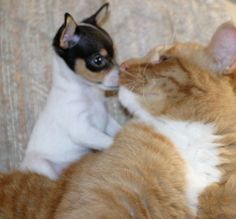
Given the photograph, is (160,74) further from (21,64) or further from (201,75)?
(21,64)

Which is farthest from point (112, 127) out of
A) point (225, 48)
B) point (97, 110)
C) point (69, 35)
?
point (225, 48)

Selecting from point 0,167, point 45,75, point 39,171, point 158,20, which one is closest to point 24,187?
point 39,171

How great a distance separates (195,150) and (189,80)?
7.6 inches

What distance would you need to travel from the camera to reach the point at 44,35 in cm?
187

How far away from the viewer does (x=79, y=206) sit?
126 cm

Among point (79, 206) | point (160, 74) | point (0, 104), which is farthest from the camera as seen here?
point (0, 104)

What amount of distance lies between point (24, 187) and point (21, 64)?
60cm

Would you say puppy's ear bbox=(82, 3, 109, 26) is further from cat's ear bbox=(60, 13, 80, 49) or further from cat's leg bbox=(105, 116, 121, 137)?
cat's leg bbox=(105, 116, 121, 137)

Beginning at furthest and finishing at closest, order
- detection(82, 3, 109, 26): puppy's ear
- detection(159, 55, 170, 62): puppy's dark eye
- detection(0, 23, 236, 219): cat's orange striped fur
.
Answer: detection(82, 3, 109, 26): puppy's ear
detection(159, 55, 170, 62): puppy's dark eye
detection(0, 23, 236, 219): cat's orange striped fur

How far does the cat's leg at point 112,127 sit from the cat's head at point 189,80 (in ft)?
1.33

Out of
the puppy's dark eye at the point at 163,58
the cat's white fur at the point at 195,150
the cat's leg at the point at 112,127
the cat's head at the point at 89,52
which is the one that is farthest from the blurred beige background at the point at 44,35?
the cat's white fur at the point at 195,150

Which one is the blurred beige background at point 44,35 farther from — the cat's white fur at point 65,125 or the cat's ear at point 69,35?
the cat's ear at point 69,35

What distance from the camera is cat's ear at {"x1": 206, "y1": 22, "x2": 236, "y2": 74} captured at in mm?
1271

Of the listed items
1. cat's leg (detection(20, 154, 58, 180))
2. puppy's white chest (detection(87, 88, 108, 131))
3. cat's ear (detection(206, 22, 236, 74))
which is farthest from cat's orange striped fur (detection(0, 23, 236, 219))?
puppy's white chest (detection(87, 88, 108, 131))
